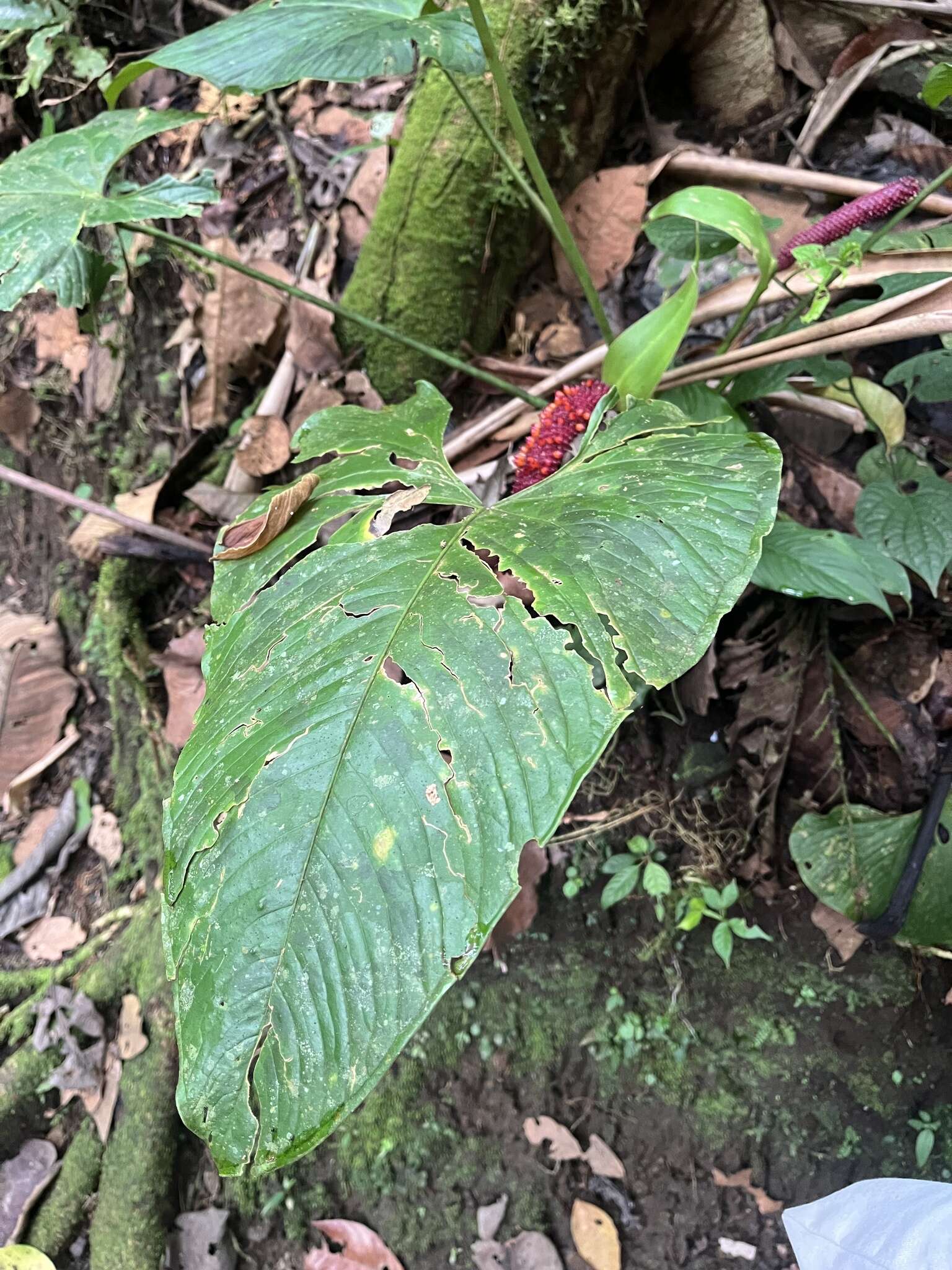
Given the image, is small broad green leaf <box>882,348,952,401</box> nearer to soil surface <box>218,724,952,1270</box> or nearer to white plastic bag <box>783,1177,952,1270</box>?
soil surface <box>218,724,952,1270</box>

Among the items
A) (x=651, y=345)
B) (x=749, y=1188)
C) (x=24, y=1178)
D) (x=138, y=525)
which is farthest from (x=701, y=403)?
(x=24, y=1178)

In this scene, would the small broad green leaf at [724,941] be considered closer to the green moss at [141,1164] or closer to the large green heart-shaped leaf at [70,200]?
the green moss at [141,1164]

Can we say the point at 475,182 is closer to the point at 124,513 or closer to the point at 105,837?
the point at 124,513

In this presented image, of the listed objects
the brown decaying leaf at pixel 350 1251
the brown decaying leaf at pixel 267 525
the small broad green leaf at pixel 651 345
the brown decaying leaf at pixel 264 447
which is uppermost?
the brown decaying leaf at pixel 267 525

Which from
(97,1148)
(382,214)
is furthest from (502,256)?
(97,1148)

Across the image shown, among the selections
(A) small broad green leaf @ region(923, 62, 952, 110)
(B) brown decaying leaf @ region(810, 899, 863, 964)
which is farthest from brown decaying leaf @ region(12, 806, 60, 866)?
(A) small broad green leaf @ region(923, 62, 952, 110)

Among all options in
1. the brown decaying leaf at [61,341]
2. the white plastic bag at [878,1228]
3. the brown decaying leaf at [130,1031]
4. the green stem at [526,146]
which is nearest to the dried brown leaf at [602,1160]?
the white plastic bag at [878,1228]

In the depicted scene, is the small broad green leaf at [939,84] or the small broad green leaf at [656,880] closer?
the small broad green leaf at [939,84]
